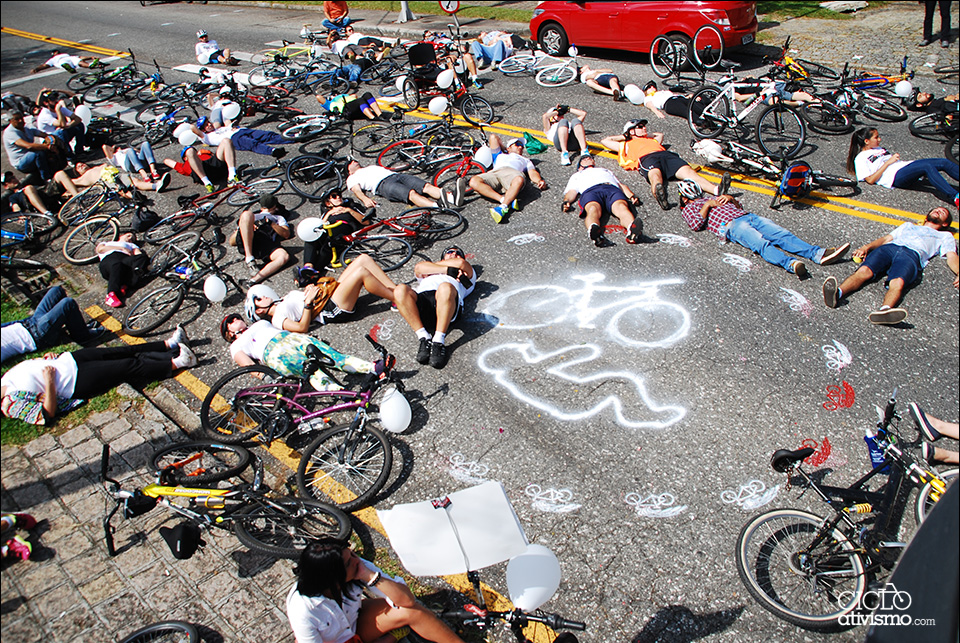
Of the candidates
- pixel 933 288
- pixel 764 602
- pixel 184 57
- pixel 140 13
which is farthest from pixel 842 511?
pixel 140 13

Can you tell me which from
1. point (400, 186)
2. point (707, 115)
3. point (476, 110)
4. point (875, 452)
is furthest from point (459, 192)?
point (875, 452)

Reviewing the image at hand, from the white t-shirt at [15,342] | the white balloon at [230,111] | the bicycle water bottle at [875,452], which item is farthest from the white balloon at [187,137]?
the bicycle water bottle at [875,452]

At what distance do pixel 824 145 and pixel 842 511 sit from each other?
8225mm

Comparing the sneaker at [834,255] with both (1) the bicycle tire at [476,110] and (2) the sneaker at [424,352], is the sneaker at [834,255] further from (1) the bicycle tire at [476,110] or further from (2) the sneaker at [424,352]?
(1) the bicycle tire at [476,110]

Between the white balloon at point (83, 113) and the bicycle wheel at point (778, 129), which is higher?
the bicycle wheel at point (778, 129)

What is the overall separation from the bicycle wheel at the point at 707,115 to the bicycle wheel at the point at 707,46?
2963 millimetres

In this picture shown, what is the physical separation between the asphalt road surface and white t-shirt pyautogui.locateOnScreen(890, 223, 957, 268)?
0.24 meters

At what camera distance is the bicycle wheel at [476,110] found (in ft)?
40.0

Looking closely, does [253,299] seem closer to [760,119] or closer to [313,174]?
[313,174]

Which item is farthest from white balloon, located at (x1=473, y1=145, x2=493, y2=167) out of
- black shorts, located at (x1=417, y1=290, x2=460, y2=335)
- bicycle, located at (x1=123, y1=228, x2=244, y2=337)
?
bicycle, located at (x1=123, y1=228, x2=244, y2=337)

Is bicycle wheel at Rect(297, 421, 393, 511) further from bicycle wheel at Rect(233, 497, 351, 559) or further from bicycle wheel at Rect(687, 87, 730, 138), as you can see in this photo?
bicycle wheel at Rect(687, 87, 730, 138)

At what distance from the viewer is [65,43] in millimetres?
26109

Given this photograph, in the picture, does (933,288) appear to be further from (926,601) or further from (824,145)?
(926,601)

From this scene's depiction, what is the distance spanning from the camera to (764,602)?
3824mm
